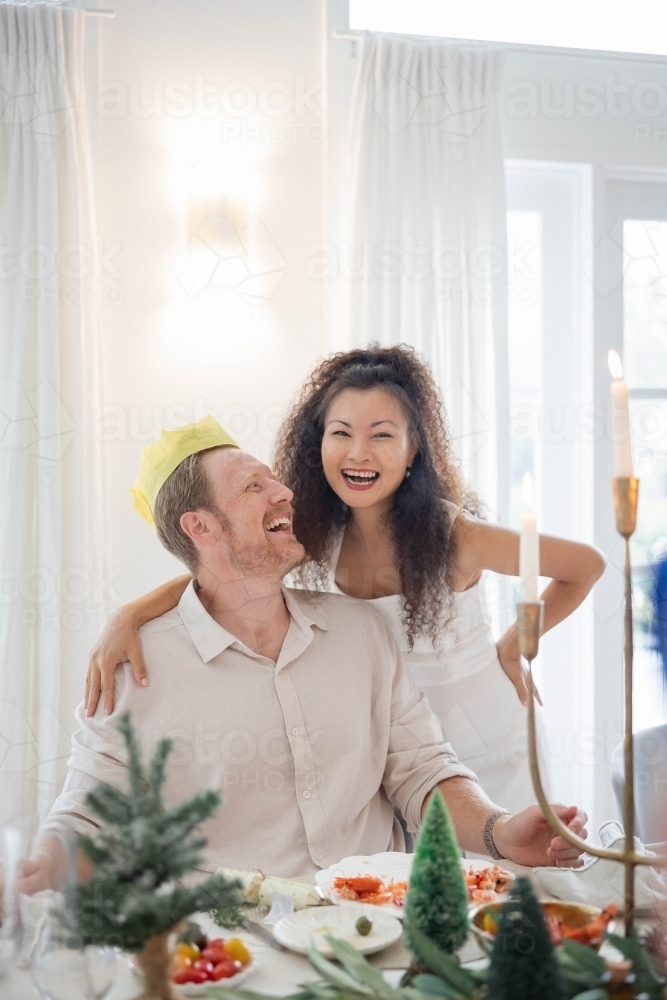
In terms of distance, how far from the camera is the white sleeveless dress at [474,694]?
5.01ft

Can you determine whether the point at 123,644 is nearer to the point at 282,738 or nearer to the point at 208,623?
the point at 208,623

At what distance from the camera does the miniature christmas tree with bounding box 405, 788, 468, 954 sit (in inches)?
34.4

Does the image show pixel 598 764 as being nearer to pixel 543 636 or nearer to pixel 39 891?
pixel 543 636

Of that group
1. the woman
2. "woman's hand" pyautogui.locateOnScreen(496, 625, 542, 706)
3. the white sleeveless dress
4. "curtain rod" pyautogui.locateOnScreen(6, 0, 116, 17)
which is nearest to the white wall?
"curtain rod" pyautogui.locateOnScreen(6, 0, 116, 17)

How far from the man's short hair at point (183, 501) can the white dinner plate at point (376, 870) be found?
1.62 ft

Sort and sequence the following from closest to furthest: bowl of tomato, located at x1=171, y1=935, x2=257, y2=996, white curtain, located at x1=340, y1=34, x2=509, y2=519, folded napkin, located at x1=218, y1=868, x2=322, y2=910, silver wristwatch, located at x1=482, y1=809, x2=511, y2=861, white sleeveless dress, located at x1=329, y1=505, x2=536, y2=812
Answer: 1. bowl of tomato, located at x1=171, y1=935, x2=257, y2=996
2. folded napkin, located at x1=218, y1=868, x2=322, y2=910
3. silver wristwatch, located at x1=482, y1=809, x2=511, y2=861
4. white sleeveless dress, located at x1=329, y1=505, x2=536, y2=812
5. white curtain, located at x1=340, y1=34, x2=509, y2=519

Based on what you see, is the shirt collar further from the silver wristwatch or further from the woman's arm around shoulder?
the silver wristwatch

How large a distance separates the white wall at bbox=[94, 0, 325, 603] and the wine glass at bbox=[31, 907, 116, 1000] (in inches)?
29.2

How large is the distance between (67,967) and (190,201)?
1.16 meters

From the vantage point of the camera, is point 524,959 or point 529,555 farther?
point 529,555

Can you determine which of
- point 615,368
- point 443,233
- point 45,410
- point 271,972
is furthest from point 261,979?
point 443,233

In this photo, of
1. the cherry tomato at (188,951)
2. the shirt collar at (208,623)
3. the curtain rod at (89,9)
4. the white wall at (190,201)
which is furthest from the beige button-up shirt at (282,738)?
the curtain rod at (89,9)

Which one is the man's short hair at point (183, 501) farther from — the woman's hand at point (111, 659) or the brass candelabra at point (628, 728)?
the brass candelabra at point (628, 728)

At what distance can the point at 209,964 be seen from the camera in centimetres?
87
